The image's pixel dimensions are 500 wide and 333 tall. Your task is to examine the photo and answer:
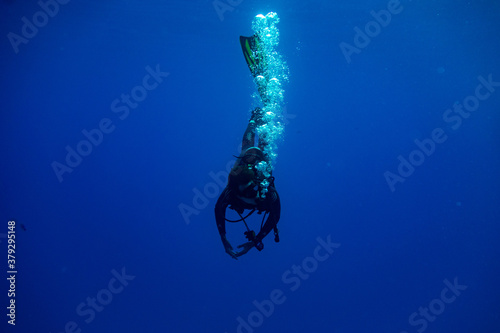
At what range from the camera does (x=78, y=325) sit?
19.9 metres

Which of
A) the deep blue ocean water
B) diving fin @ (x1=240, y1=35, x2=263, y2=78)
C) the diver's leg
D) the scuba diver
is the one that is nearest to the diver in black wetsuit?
the scuba diver

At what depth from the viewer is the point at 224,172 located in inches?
556

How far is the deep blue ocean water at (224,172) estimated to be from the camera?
62.4 feet

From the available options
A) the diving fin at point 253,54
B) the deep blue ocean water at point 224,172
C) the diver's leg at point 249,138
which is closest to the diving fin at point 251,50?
the diving fin at point 253,54

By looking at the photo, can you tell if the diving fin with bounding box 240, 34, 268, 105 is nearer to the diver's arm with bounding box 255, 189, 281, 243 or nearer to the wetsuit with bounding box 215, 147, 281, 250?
the wetsuit with bounding box 215, 147, 281, 250

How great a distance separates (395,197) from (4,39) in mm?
37150

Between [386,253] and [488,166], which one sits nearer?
[386,253]

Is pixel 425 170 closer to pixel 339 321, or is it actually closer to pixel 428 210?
pixel 428 210

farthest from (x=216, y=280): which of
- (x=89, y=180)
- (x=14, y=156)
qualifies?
(x=14, y=156)

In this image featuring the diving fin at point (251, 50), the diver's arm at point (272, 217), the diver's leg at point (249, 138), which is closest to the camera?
the diver's arm at point (272, 217)

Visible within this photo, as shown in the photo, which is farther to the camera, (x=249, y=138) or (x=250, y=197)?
(x=249, y=138)

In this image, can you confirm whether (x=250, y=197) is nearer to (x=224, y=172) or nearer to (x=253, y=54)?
(x=253, y=54)

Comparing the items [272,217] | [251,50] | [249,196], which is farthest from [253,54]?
[272,217]

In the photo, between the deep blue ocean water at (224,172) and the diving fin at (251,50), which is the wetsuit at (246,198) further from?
the deep blue ocean water at (224,172)
